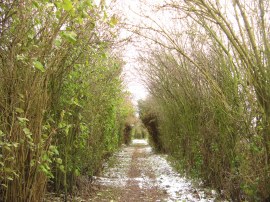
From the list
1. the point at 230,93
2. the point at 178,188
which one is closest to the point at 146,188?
the point at 178,188

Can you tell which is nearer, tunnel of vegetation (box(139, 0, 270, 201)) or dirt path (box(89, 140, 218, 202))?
tunnel of vegetation (box(139, 0, 270, 201))

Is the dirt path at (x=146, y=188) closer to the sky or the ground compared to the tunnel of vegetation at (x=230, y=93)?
closer to the ground

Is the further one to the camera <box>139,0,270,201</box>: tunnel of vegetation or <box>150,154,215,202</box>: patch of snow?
<box>150,154,215,202</box>: patch of snow

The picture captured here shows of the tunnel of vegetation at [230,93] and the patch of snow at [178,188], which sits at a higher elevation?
the tunnel of vegetation at [230,93]

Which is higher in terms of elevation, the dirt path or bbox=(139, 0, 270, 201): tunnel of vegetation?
bbox=(139, 0, 270, 201): tunnel of vegetation

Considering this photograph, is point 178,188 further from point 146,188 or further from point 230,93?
point 230,93

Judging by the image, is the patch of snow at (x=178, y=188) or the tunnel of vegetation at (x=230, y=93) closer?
the tunnel of vegetation at (x=230, y=93)

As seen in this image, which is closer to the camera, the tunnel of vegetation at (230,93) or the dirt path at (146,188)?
the tunnel of vegetation at (230,93)

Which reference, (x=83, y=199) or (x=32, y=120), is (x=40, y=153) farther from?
(x=83, y=199)

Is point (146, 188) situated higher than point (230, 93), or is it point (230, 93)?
point (230, 93)

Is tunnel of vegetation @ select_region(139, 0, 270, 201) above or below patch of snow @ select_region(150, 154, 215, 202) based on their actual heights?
above

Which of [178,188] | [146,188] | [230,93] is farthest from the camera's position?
[146,188]

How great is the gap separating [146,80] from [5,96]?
35.2 ft

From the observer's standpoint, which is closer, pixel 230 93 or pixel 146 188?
pixel 230 93
